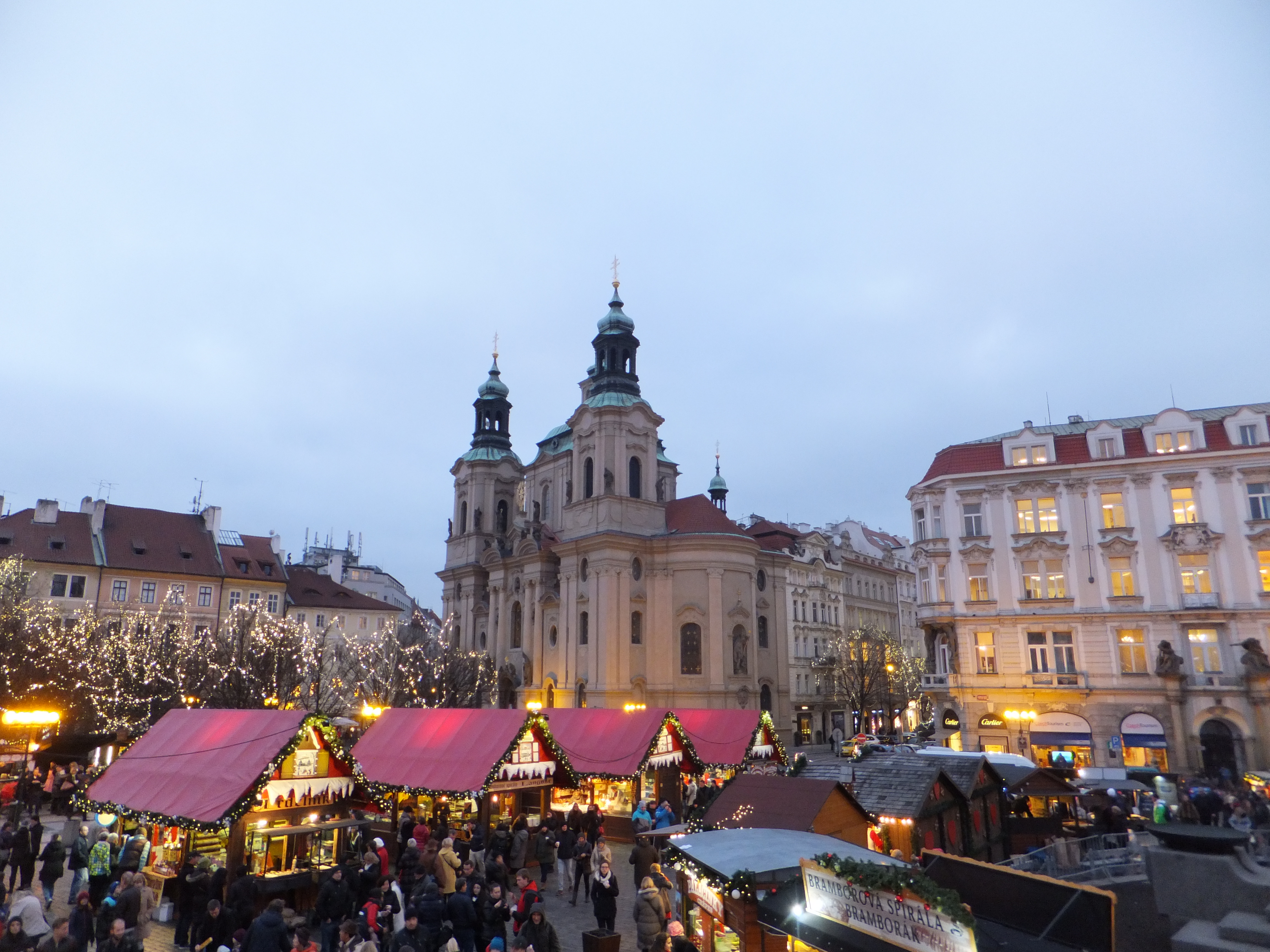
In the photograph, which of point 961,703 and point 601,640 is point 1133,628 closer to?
point 961,703

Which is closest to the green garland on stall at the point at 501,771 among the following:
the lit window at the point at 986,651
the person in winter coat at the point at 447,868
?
the person in winter coat at the point at 447,868

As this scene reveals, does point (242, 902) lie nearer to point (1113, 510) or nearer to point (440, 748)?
point (440, 748)

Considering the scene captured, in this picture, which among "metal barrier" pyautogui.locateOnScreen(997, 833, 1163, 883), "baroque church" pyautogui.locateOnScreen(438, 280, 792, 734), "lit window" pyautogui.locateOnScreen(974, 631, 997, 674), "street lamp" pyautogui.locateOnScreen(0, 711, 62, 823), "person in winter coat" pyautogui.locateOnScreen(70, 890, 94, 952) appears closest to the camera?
"person in winter coat" pyautogui.locateOnScreen(70, 890, 94, 952)

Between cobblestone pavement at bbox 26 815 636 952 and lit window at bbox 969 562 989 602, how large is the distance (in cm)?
2307

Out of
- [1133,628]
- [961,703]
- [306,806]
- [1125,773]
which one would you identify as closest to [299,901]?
[306,806]

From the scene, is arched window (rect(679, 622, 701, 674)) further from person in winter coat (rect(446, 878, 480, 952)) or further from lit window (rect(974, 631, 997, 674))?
person in winter coat (rect(446, 878, 480, 952))

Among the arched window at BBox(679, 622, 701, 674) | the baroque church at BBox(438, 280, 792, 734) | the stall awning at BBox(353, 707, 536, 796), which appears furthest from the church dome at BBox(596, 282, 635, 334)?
the stall awning at BBox(353, 707, 536, 796)

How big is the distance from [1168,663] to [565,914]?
2860cm

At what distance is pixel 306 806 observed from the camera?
636 inches

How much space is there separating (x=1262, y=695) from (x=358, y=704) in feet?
155

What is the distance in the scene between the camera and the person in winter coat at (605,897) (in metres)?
13.8

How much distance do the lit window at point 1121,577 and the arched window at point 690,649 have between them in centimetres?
2223

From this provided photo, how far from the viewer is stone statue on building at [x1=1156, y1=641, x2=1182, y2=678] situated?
109 feet

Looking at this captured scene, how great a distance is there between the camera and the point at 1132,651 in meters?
34.9
